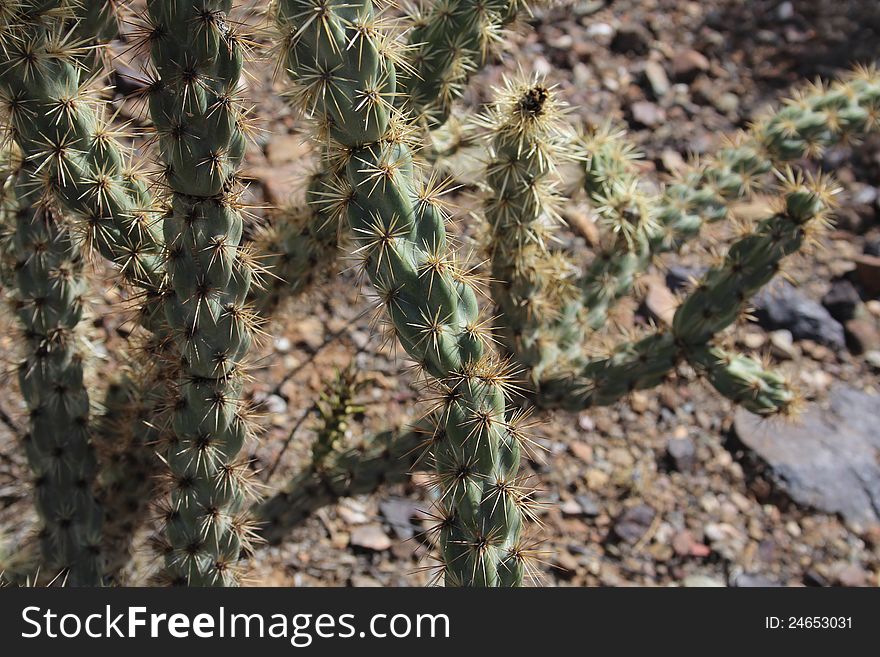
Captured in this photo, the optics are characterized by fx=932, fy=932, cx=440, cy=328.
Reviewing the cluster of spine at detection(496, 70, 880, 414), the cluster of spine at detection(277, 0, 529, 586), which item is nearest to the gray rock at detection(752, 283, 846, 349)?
the cluster of spine at detection(496, 70, 880, 414)

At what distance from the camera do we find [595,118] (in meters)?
5.08

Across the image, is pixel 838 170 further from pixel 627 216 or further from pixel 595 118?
pixel 627 216

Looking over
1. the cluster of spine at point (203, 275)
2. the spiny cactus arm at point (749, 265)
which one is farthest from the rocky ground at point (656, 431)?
the cluster of spine at point (203, 275)

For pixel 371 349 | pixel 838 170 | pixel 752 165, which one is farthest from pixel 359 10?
pixel 838 170

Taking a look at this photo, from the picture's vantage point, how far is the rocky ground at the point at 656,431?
11.8 ft

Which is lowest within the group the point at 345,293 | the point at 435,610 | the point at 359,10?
the point at 435,610

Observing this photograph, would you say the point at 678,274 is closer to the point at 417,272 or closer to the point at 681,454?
the point at 681,454

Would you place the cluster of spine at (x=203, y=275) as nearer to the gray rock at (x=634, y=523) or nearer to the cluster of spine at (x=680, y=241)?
the cluster of spine at (x=680, y=241)

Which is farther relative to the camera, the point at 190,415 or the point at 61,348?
the point at 61,348

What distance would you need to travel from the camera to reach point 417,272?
2.12 m

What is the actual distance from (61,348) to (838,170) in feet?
13.6

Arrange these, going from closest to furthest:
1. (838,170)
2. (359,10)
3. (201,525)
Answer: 1. (359,10)
2. (201,525)
3. (838,170)

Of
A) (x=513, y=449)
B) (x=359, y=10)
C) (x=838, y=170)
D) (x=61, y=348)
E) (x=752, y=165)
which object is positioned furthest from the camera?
(x=838, y=170)

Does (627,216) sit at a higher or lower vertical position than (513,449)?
higher
